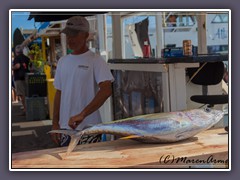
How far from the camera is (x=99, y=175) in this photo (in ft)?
10.3

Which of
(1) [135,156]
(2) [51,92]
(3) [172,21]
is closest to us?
(1) [135,156]

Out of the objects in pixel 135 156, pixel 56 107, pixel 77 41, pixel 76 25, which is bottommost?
pixel 135 156

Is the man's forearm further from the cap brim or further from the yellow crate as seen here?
the cap brim

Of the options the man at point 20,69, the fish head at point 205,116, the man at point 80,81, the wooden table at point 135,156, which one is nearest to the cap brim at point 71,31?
the man at point 80,81

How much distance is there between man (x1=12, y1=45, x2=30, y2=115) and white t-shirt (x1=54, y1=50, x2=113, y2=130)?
0.24 meters

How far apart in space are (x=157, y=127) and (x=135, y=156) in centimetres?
27

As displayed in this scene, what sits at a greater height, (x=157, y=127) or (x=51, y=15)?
(x=51, y=15)

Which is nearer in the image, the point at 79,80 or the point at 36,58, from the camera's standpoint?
the point at 79,80

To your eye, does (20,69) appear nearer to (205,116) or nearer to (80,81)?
(80,81)

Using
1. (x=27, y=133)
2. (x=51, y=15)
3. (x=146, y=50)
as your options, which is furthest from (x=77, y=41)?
(x=146, y=50)

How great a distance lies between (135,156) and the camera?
303 centimetres

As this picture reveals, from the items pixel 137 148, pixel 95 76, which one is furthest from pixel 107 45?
pixel 137 148

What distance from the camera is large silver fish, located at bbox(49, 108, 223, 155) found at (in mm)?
3105
